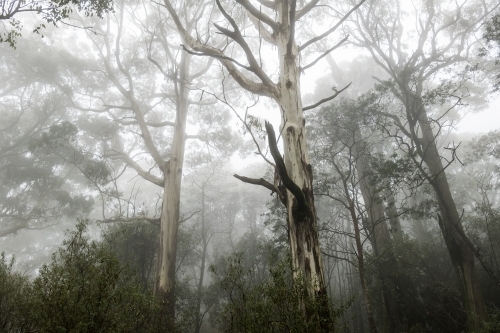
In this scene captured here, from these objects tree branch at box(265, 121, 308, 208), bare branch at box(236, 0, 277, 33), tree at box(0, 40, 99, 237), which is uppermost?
tree at box(0, 40, 99, 237)

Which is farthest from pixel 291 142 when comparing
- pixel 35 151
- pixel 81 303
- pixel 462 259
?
pixel 35 151

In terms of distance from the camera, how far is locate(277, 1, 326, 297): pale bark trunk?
2996 millimetres

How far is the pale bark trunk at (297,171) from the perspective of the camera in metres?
3.00

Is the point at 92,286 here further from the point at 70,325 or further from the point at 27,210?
the point at 27,210

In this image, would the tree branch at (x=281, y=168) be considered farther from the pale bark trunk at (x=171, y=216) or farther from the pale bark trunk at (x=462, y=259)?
the pale bark trunk at (x=462, y=259)

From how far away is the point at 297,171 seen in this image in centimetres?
345

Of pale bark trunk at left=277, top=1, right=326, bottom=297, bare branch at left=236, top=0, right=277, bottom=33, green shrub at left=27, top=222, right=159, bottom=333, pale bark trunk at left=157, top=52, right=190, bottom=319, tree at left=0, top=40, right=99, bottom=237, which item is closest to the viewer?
green shrub at left=27, top=222, right=159, bottom=333

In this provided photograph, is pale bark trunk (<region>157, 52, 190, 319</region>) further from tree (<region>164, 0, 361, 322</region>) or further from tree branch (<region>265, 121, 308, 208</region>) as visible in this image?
tree branch (<region>265, 121, 308, 208</region>)

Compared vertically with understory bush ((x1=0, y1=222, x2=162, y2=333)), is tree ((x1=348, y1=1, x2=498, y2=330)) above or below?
above

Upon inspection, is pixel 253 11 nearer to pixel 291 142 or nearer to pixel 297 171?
pixel 291 142

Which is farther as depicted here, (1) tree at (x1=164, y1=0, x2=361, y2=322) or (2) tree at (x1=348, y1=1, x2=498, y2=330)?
(2) tree at (x1=348, y1=1, x2=498, y2=330)

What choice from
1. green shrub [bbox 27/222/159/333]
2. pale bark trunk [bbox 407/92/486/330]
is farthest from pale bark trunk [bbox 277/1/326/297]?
pale bark trunk [bbox 407/92/486/330]

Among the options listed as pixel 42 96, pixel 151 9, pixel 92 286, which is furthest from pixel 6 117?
pixel 92 286

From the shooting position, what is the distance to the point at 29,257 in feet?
100
